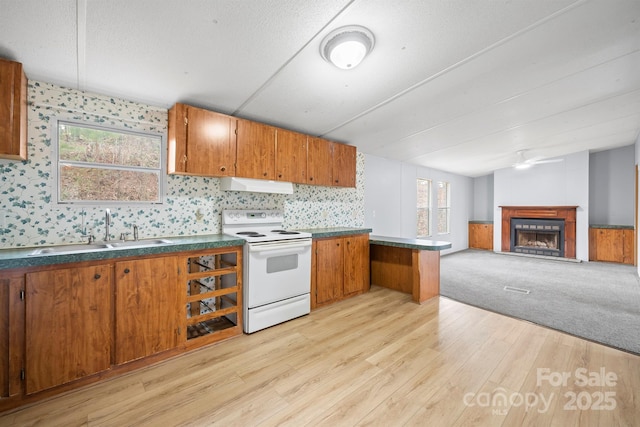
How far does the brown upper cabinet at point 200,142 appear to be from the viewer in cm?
246

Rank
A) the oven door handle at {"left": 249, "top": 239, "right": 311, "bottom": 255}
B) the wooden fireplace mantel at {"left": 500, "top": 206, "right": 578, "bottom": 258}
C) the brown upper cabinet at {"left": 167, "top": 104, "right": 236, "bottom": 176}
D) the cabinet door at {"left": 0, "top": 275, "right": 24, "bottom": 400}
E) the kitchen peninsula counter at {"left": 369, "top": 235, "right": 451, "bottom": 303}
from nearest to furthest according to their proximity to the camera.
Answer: the cabinet door at {"left": 0, "top": 275, "right": 24, "bottom": 400}
the brown upper cabinet at {"left": 167, "top": 104, "right": 236, "bottom": 176}
the oven door handle at {"left": 249, "top": 239, "right": 311, "bottom": 255}
the kitchen peninsula counter at {"left": 369, "top": 235, "right": 451, "bottom": 303}
the wooden fireplace mantel at {"left": 500, "top": 206, "right": 578, "bottom": 258}

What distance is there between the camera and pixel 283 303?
280 centimetres

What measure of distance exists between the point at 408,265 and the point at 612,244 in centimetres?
628

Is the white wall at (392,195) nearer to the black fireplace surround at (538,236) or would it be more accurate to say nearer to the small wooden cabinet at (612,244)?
the black fireplace surround at (538,236)

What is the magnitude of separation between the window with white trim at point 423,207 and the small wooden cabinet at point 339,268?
2980mm

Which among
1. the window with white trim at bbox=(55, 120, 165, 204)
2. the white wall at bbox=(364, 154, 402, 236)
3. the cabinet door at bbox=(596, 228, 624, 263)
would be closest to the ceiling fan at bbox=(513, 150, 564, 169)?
the cabinet door at bbox=(596, 228, 624, 263)

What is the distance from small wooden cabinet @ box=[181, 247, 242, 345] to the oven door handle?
0.56 feet

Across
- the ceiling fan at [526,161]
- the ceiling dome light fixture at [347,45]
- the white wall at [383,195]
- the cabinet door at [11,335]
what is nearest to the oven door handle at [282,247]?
the cabinet door at [11,335]

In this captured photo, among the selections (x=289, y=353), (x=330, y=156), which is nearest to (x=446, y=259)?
(x=330, y=156)

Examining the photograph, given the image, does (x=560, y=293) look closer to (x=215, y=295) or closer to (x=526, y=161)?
(x=526, y=161)

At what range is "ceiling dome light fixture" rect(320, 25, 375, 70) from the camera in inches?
70.0

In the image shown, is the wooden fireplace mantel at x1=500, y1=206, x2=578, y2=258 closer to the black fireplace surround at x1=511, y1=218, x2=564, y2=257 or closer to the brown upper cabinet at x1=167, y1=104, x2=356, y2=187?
the black fireplace surround at x1=511, y1=218, x2=564, y2=257

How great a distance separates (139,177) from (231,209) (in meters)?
0.95

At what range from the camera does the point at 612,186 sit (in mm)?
6480
